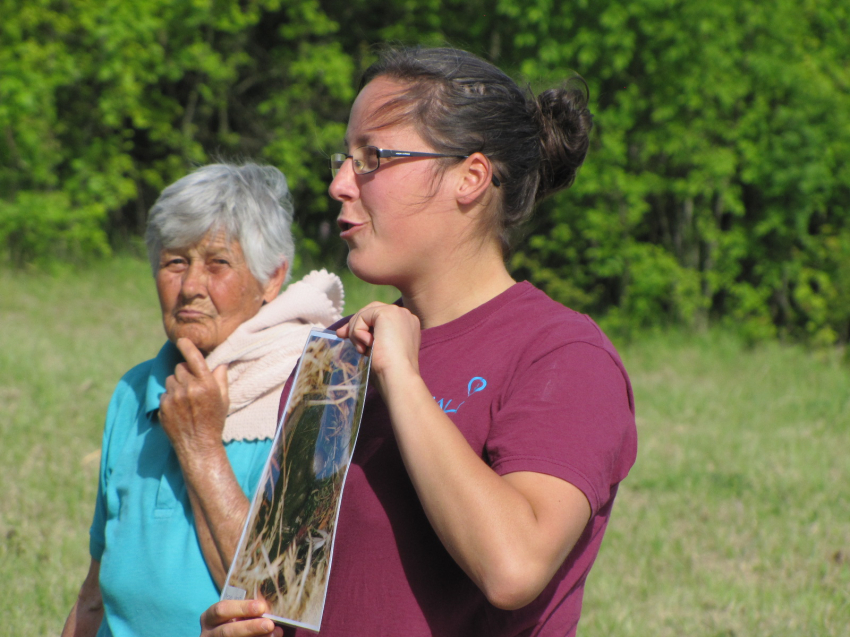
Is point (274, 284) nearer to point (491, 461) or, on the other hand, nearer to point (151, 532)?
point (151, 532)

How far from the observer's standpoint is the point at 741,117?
9078mm

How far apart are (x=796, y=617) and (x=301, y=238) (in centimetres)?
921

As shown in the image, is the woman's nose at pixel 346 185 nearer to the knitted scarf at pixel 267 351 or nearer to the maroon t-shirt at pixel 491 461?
the maroon t-shirt at pixel 491 461

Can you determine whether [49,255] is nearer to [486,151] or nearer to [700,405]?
[700,405]

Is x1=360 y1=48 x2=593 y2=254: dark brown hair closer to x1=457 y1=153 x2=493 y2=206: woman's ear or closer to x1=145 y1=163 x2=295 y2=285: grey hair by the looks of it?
x1=457 y1=153 x2=493 y2=206: woman's ear

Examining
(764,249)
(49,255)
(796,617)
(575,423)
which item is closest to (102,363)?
(49,255)

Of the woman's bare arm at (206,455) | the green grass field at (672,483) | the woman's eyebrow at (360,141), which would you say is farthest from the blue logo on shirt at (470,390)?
the green grass field at (672,483)

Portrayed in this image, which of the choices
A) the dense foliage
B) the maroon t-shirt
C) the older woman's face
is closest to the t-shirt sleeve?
the maroon t-shirt

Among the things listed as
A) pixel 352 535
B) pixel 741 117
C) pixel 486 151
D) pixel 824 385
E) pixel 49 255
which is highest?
pixel 486 151

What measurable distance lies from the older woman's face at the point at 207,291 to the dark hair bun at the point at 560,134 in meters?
1.06

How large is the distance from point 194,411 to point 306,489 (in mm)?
828

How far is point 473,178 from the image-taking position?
5.15 feet

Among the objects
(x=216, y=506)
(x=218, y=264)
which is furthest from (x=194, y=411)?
(x=218, y=264)

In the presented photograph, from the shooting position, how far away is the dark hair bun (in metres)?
1.75
